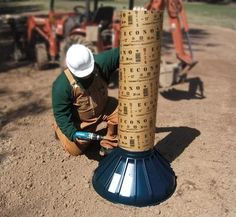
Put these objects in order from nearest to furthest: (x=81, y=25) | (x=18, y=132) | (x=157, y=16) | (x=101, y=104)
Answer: (x=157, y=16), (x=101, y=104), (x=18, y=132), (x=81, y=25)

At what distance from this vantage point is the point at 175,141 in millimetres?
5121

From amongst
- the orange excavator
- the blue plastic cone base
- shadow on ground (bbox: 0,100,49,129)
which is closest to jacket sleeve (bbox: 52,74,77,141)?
the blue plastic cone base

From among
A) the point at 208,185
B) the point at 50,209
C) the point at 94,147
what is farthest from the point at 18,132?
the point at 208,185

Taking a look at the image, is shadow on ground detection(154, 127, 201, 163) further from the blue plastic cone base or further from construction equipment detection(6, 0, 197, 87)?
construction equipment detection(6, 0, 197, 87)

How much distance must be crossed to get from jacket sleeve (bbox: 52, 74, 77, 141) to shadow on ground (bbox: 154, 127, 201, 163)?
1.24 metres

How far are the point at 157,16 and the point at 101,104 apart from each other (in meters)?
1.43

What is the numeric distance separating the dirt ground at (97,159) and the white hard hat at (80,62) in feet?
3.83

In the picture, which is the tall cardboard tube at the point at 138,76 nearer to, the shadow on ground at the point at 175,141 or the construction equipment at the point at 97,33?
the shadow on ground at the point at 175,141

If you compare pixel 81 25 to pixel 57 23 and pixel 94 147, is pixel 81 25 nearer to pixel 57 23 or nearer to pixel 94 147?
pixel 57 23

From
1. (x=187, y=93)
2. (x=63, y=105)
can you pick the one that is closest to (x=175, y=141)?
(x=63, y=105)

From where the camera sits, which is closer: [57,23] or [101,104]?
[101,104]

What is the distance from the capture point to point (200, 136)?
208 inches

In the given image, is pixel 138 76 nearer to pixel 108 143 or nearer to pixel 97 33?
pixel 108 143

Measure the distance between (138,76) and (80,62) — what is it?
0.66 metres
